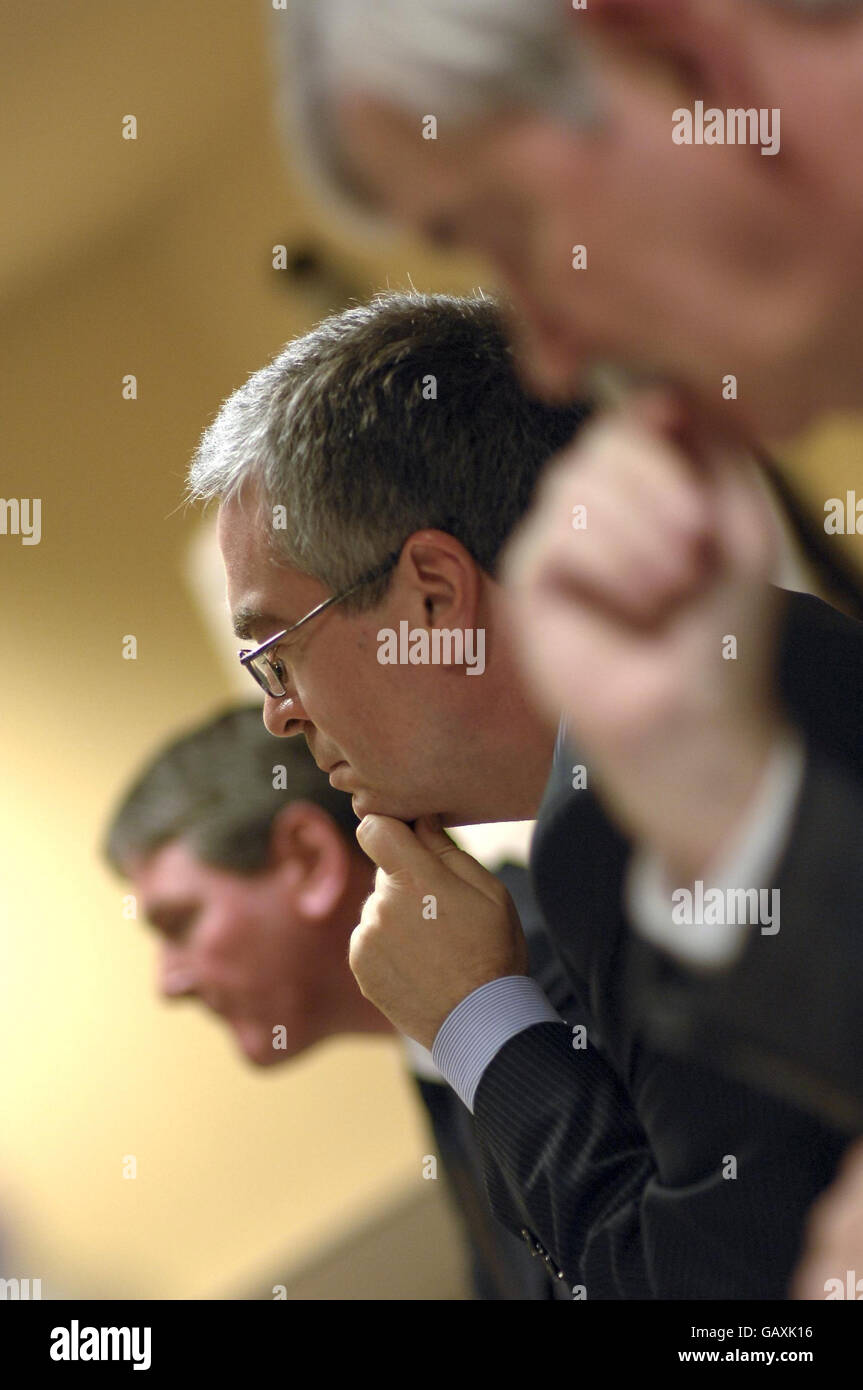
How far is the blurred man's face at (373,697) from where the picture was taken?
831mm

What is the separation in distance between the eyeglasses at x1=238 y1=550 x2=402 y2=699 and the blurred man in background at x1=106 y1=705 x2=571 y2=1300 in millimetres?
453

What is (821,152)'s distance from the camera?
49 cm

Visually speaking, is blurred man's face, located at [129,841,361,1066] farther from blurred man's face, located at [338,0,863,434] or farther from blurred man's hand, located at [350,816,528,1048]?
A: blurred man's face, located at [338,0,863,434]

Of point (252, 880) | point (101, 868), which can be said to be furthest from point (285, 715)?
point (101, 868)

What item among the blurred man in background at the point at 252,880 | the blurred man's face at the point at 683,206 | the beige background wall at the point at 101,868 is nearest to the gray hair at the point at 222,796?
the blurred man in background at the point at 252,880

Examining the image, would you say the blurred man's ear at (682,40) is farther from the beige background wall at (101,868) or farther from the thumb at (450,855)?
the beige background wall at (101,868)

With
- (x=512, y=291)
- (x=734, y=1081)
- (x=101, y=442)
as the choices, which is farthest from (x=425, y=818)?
(x=101, y=442)

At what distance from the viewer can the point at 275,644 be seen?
0.86m

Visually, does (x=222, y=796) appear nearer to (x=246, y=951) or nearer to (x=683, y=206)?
(x=246, y=951)

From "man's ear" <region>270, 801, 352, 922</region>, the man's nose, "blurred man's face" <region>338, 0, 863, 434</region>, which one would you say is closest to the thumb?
the man's nose

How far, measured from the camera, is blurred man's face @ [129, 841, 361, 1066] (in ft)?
4.61

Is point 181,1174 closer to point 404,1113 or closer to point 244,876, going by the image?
point 404,1113

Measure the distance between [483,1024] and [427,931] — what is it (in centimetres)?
6

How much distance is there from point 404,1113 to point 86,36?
1959 mm
